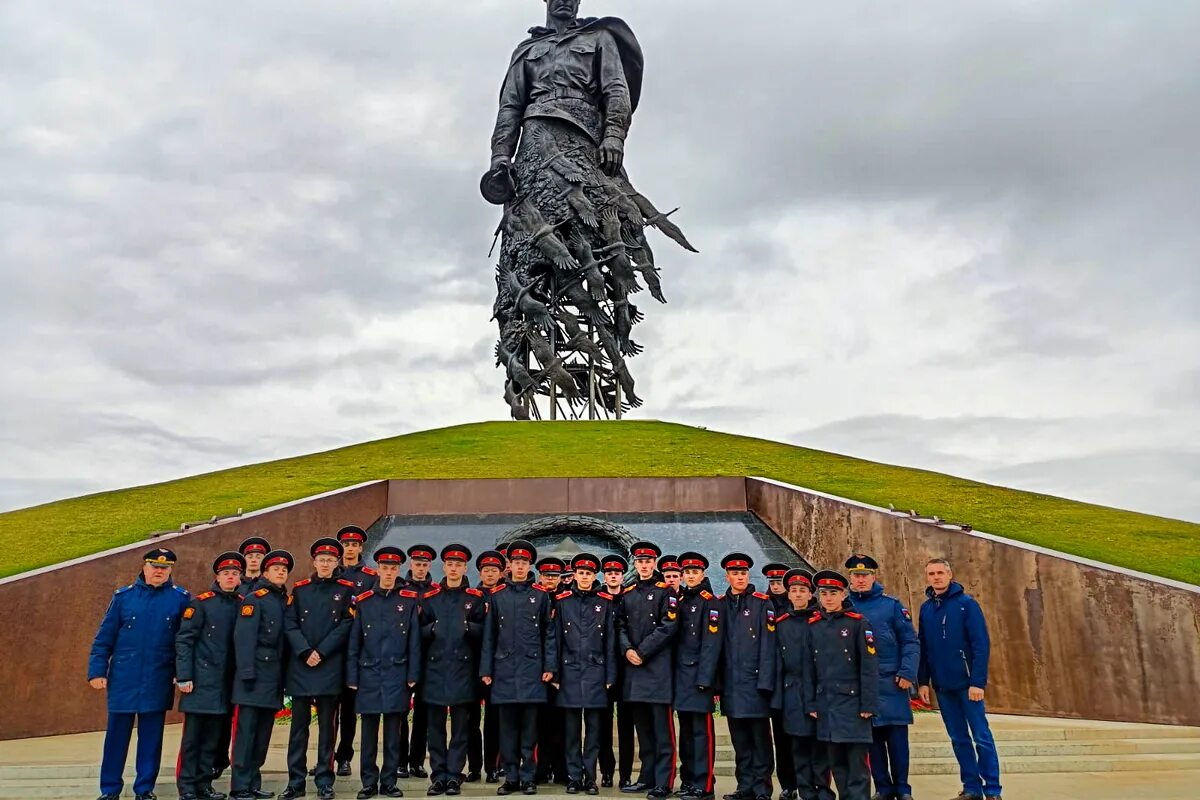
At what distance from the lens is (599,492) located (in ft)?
34.8

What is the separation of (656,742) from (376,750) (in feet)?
5.53

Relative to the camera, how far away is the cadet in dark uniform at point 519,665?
5.13 metres

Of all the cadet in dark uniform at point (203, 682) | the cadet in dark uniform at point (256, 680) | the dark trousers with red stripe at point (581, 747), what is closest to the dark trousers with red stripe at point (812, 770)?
the dark trousers with red stripe at point (581, 747)

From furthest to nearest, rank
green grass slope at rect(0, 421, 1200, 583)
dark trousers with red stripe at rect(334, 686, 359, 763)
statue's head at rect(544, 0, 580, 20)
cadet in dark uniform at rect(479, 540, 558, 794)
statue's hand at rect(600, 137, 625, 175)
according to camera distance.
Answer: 1. statue's head at rect(544, 0, 580, 20)
2. statue's hand at rect(600, 137, 625, 175)
3. green grass slope at rect(0, 421, 1200, 583)
4. dark trousers with red stripe at rect(334, 686, 359, 763)
5. cadet in dark uniform at rect(479, 540, 558, 794)

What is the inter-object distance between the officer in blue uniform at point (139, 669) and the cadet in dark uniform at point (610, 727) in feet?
8.69

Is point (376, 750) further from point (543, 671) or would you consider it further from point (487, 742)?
point (543, 671)

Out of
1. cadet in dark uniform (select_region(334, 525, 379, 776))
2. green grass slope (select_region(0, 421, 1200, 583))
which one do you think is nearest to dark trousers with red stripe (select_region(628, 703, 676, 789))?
cadet in dark uniform (select_region(334, 525, 379, 776))

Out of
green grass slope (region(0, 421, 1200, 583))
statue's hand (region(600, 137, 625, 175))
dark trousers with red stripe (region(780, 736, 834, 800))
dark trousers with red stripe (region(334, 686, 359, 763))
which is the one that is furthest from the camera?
statue's hand (region(600, 137, 625, 175))

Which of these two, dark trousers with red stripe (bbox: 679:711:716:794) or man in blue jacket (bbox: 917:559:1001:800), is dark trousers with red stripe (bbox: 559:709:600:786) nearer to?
dark trousers with red stripe (bbox: 679:711:716:794)

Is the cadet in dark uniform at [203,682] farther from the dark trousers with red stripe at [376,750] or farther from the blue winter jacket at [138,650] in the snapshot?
the dark trousers with red stripe at [376,750]

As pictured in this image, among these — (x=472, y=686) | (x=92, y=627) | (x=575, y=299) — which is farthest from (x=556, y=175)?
(x=472, y=686)

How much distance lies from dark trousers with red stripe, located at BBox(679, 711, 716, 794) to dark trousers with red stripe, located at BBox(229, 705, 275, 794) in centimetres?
251

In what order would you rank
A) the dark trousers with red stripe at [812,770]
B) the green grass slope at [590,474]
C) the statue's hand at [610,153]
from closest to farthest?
1. the dark trousers with red stripe at [812,770]
2. the green grass slope at [590,474]
3. the statue's hand at [610,153]

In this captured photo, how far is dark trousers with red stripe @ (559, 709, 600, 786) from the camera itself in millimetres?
5145
